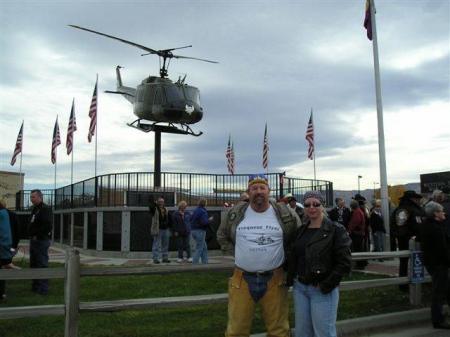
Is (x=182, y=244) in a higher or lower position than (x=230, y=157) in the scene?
lower

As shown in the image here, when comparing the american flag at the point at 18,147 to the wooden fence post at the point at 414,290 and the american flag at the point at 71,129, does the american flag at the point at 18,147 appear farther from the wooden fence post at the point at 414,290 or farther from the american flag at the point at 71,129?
the wooden fence post at the point at 414,290

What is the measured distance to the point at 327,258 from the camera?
4.00 metres

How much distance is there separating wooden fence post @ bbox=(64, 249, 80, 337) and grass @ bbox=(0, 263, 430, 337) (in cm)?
89

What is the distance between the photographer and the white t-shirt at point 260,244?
430cm

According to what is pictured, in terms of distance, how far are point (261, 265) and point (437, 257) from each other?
3691 mm

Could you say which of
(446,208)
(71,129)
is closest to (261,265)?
(446,208)

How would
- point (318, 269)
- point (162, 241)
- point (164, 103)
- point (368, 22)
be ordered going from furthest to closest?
point (164, 103) < point (368, 22) < point (162, 241) < point (318, 269)

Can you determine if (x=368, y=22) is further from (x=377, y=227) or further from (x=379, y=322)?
(x=379, y=322)

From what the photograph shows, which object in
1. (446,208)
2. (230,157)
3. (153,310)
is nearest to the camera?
(153,310)

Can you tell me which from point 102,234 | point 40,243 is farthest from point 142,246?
point 40,243

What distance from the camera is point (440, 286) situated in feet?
21.8

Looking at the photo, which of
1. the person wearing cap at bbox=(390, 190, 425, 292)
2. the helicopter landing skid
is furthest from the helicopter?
the person wearing cap at bbox=(390, 190, 425, 292)

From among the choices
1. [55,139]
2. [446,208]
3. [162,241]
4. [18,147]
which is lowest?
[162,241]

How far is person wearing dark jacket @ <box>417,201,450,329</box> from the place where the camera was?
6652 millimetres
